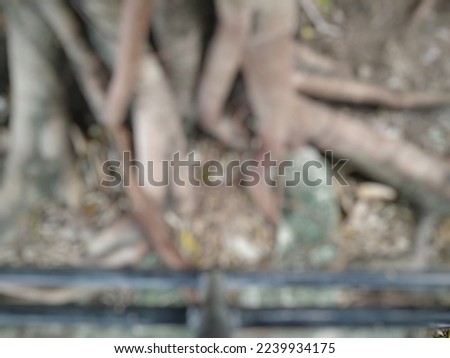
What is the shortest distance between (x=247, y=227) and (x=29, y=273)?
64cm

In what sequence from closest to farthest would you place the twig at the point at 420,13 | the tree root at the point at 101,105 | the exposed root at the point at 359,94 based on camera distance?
the tree root at the point at 101,105, the exposed root at the point at 359,94, the twig at the point at 420,13

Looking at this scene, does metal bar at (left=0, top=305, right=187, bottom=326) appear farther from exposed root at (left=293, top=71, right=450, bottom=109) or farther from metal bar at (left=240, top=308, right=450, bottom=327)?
exposed root at (left=293, top=71, right=450, bottom=109)

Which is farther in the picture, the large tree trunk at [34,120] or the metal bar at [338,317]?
the large tree trunk at [34,120]

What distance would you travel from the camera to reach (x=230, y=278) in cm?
74

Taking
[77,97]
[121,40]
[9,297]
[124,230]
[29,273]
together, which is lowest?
[29,273]

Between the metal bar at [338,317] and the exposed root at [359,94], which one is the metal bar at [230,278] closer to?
the metal bar at [338,317]

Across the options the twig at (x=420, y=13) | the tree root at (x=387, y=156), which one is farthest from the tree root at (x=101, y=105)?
the twig at (x=420, y=13)

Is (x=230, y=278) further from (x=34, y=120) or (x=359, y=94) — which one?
(x=359, y=94)

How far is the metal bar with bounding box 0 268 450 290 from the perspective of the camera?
0.74 m

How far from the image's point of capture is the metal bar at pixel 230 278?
736 millimetres

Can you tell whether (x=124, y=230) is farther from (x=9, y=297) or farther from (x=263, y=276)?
(x=263, y=276)

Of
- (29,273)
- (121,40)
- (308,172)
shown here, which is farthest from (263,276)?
(308,172)

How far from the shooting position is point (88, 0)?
0.97 meters

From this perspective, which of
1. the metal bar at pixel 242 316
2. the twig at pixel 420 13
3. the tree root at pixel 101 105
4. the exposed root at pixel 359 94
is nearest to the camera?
the metal bar at pixel 242 316
